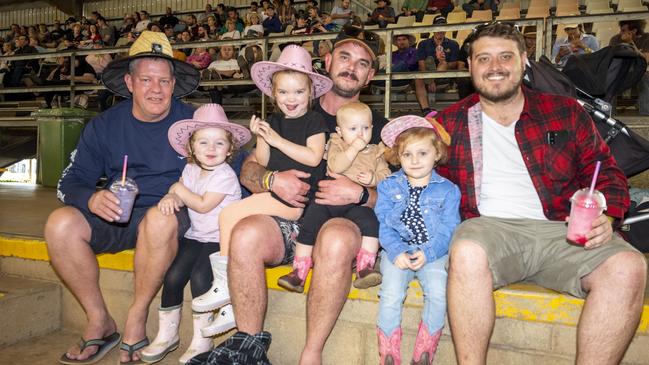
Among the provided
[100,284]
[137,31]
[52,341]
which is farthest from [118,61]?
[137,31]

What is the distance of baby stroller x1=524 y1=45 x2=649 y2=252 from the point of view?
115 inches

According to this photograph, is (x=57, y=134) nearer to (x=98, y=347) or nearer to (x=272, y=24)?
(x=98, y=347)

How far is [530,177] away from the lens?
8.94 feet

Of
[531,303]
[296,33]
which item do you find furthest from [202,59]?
[531,303]

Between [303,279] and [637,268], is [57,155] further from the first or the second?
[637,268]

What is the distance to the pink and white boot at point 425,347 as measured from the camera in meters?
2.49

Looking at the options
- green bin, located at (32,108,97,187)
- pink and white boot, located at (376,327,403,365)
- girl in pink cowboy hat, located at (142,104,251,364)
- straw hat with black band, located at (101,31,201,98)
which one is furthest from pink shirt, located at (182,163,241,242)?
green bin, located at (32,108,97,187)

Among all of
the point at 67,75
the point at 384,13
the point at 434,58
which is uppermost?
the point at 384,13

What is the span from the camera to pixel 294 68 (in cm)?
304

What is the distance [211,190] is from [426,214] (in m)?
1.09

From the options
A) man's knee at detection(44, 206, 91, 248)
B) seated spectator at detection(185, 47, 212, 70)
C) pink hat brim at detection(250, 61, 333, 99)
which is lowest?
man's knee at detection(44, 206, 91, 248)

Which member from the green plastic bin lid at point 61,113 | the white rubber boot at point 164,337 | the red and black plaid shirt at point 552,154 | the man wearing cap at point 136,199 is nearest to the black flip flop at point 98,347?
the man wearing cap at point 136,199

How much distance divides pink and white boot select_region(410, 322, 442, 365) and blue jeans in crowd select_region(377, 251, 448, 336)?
0.02 m

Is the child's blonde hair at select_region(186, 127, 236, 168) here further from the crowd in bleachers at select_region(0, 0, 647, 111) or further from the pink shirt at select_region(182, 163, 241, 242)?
the crowd in bleachers at select_region(0, 0, 647, 111)
